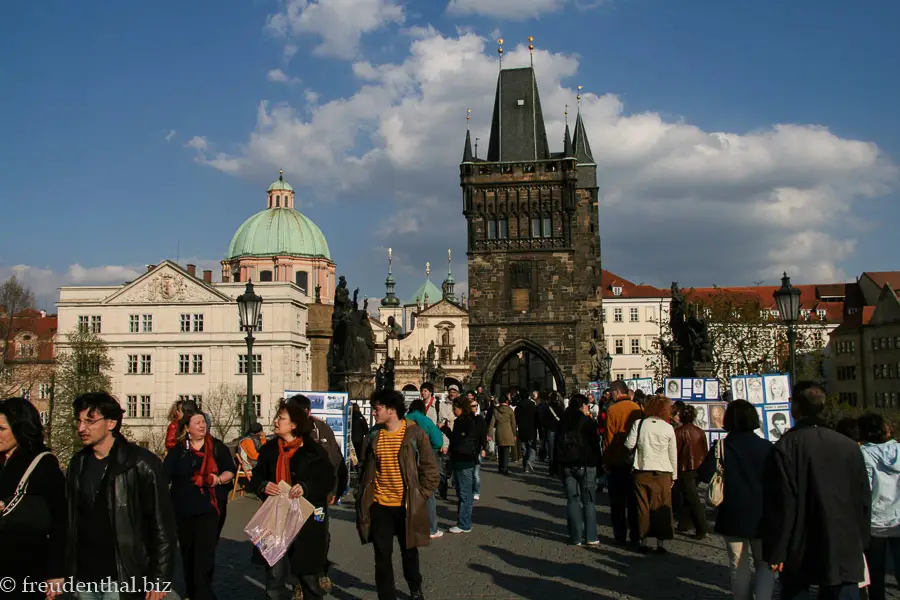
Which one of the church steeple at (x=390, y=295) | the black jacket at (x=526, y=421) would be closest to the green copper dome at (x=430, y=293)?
the church steeple at (x=390, y=295)

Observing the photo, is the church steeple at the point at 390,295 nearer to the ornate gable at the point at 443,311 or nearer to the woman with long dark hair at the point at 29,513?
the ornate gable at the point at 443,311

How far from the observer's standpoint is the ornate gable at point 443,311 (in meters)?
83.6

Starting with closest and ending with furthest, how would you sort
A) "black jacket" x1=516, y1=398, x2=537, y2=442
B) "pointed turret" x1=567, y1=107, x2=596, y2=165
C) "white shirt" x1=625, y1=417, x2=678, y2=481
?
"white shirt" x1=625, y1=417, x2=678, y2=481 < "black jacket" x1=516, y1=398, x2=537, y2=442 < "pointed turret" x1=567, y1=107, x2=596, y2=165

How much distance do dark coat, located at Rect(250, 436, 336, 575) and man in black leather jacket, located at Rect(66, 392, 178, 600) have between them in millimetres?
Answer: 1651

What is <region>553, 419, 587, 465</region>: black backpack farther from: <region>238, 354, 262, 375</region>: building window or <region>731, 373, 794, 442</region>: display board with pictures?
<region>238, 354, 262, 375</region>: building window

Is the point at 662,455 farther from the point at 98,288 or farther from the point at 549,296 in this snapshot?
the point at 98,288

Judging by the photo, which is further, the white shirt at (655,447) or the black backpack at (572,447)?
the black backpack at (572,447)

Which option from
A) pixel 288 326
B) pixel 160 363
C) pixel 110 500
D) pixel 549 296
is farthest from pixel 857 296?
pixel 110 500

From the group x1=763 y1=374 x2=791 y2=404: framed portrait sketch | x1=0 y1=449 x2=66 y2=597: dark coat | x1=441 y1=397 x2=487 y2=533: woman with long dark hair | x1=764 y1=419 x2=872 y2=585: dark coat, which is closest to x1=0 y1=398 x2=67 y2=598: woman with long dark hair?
x1=0 y1=449 x2=66 y2=597: dark coat

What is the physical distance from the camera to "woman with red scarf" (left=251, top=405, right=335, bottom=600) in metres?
6.46

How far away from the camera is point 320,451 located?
6.64 metres

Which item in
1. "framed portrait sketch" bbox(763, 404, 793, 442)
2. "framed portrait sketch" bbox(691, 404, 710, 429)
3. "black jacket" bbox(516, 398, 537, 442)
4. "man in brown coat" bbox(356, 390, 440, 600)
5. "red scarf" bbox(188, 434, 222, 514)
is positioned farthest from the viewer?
"black jacket" bbox(516, 398, 537, 442)

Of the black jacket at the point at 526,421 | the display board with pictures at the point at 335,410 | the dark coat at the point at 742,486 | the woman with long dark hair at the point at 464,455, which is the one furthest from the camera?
the black jacket at the point at 526,421

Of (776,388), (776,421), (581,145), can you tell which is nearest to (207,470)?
(776,421)
